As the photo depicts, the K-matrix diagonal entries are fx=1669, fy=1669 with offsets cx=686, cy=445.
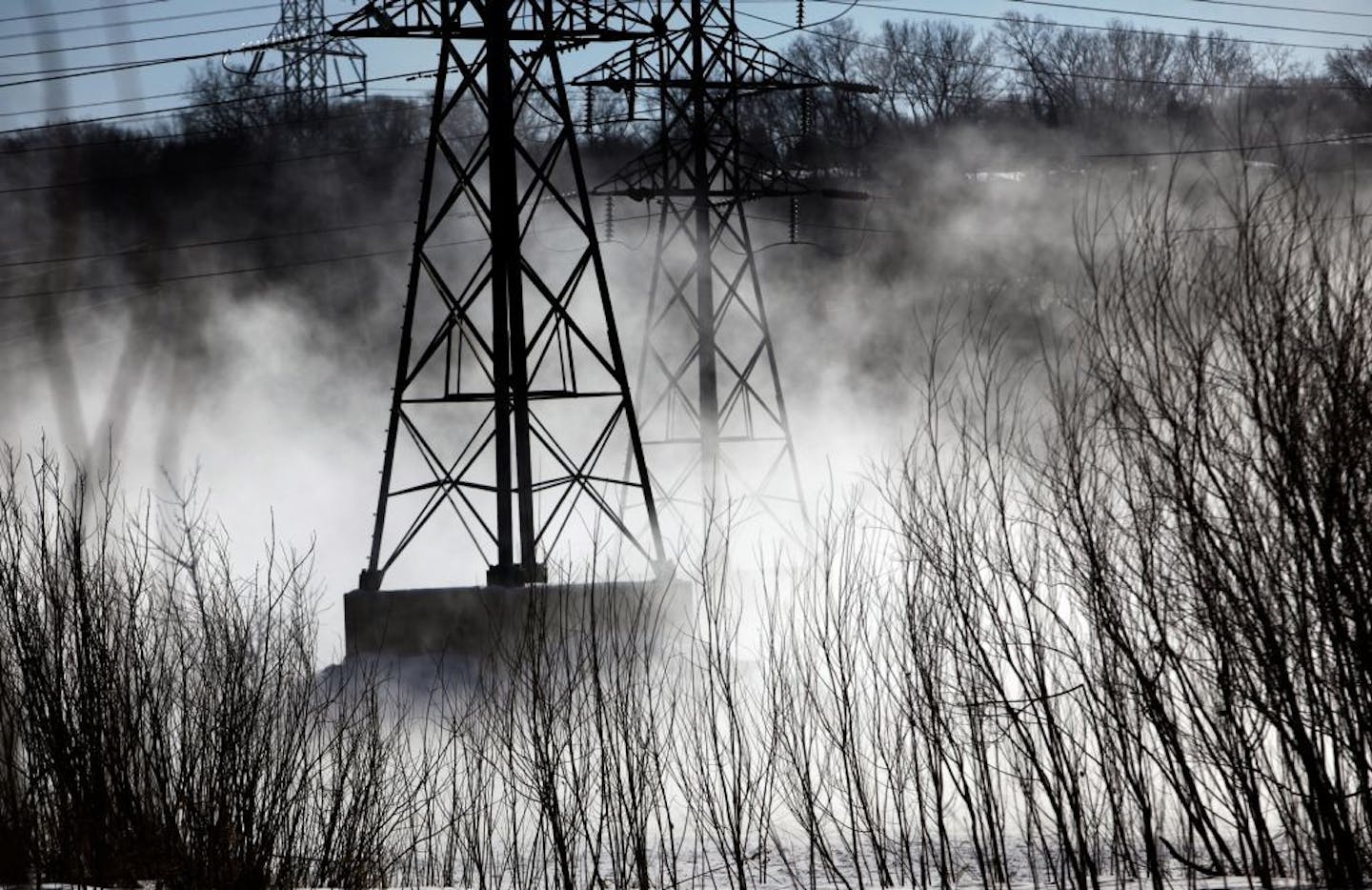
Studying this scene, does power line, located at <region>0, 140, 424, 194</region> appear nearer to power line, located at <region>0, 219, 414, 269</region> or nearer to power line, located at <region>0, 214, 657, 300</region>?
power line, located at <region>0, 219, 414, 269</region>

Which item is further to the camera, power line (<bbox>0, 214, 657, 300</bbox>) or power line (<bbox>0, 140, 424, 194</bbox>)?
power line (<bbox>0, 214, 657, 300</bbox>)

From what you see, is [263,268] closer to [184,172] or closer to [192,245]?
[192,245]

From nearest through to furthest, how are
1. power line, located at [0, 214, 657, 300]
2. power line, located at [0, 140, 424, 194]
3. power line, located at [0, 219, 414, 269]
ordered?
power line, located at [0, 140, 424, 194] → power line, located at [0, 219, 414, 269] → power line, located at [0, 214, 657, 300]

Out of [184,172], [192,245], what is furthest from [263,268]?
[184,172]

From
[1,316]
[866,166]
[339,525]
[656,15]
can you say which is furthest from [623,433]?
[656,15]

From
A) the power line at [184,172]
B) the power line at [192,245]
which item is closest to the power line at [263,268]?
the power line at [192,245]

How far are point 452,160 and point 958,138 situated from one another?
30.1 m

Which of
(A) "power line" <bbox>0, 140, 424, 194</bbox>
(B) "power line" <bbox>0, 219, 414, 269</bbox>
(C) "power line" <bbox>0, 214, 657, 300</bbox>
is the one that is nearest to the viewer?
(A) "power line" <bbox>0, 140, 424, 194</bbox>

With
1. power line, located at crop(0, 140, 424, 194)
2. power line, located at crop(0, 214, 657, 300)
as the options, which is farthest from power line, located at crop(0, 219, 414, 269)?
power line, located at crop(0, 140, 424, 194)

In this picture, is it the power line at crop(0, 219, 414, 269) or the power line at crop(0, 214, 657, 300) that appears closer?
the power line at crop(0, 219, 414, 269)

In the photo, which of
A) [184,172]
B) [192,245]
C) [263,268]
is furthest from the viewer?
[263,268]

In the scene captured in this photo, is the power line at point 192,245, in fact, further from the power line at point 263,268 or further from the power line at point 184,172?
the power line at point 184,172

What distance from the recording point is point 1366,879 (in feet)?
22.2

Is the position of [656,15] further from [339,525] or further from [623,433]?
[623,433]
